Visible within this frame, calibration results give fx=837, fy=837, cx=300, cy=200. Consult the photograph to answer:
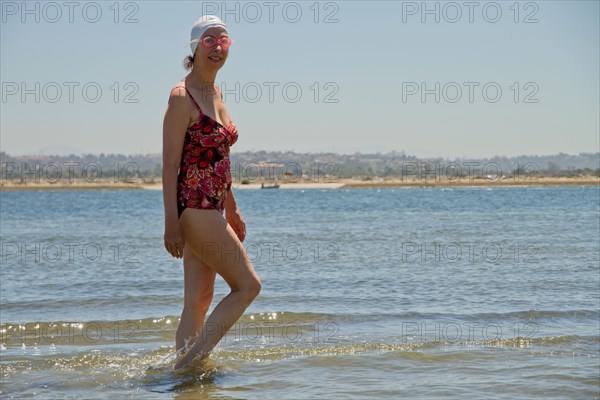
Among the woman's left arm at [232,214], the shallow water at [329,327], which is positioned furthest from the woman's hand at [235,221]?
the shallow water at [329,327]

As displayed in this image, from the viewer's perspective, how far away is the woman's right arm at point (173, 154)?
14.6 feet

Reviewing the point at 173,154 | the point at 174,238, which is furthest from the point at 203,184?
the point at 174,238

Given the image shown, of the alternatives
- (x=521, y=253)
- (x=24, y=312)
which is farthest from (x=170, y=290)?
(x=521, y=253)

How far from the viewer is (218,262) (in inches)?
180

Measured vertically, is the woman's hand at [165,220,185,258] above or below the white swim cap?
below

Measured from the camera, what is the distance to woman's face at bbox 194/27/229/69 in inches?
181

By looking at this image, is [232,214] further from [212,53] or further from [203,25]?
[203,25]

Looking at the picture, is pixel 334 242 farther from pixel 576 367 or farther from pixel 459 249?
pixel 576 367

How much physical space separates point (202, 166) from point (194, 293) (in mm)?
756

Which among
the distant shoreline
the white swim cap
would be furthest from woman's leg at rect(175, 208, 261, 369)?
the distant shoreline

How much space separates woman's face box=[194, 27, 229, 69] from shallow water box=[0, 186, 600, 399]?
1731 millimetres

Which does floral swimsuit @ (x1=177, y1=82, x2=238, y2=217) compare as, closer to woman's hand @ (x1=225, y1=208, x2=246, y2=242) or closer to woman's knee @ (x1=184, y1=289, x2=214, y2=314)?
woman's hand @ (x1=225, y1=208, x2=246, y2=242)

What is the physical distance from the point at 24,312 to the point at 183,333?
3.70 meters

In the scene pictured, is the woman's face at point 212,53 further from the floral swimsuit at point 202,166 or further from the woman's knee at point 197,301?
the woman's knee at point 197,301
